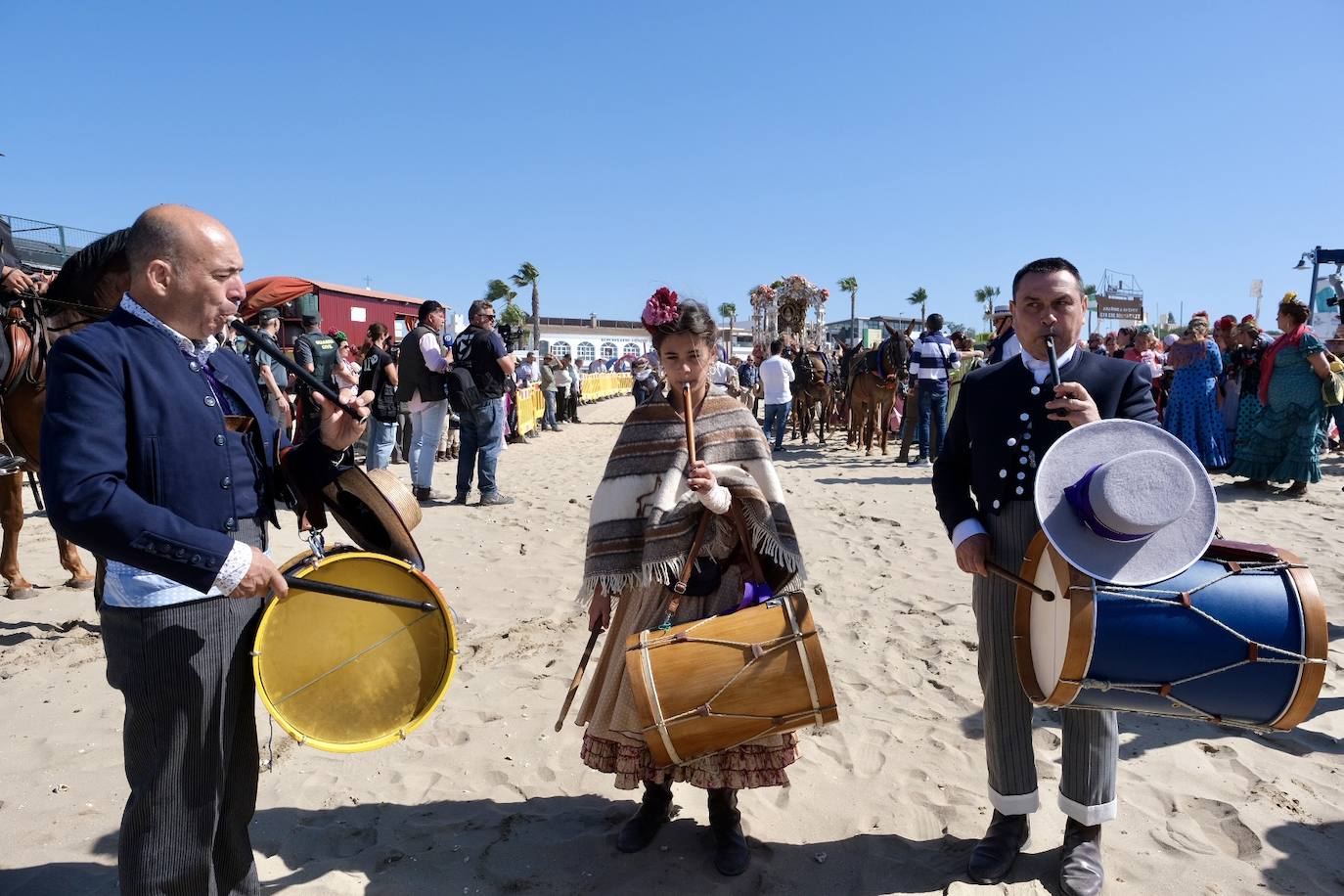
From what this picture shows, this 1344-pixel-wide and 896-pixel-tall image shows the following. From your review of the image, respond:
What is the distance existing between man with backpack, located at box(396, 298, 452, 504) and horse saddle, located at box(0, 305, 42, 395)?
341cm

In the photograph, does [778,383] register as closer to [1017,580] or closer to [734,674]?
[1017,580]

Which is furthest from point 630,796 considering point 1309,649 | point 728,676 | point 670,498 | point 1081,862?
point 1309,649

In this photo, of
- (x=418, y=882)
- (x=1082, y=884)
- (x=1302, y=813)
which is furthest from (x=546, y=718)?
(x=1302, y=813)

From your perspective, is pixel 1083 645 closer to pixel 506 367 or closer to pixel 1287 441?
pixel 506 367

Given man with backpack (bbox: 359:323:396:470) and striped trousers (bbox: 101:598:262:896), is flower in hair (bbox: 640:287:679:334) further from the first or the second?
man with backpack (bbox: 359:323:396:470)

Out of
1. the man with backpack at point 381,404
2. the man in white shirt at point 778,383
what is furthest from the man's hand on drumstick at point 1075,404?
the man in white shirt at point 778,383

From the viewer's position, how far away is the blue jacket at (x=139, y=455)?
5.18 ft

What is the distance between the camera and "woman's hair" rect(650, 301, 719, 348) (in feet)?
8.30

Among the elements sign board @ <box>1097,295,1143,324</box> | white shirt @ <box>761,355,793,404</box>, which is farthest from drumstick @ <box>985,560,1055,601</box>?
sign board @ <box>1097,295,1143,324</box>

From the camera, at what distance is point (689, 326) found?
8.32ft

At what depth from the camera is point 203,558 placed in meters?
1.65

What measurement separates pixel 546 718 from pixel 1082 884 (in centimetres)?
215

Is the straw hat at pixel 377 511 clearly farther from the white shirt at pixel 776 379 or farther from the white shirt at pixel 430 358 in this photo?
the white shirt at pixel 776 379

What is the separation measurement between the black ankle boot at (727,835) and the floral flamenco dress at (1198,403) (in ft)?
28.9
